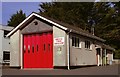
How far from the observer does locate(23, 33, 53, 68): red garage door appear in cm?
2527

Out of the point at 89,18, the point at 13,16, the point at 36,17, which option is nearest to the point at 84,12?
the point at 89,18

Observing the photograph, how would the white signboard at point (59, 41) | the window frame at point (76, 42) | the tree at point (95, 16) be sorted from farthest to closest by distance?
1. the tree at point (95, 16)
2. the window frame at point (76, 42)
3. the white signboard at point (59, 41)

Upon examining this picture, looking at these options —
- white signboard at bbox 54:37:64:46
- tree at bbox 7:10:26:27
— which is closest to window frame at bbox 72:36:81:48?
white signboard at bbox 54:37:64:46

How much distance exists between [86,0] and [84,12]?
448cm

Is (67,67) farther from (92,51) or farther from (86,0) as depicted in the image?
(86,0)

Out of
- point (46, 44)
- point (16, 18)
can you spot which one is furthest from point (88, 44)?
point (16, 18)

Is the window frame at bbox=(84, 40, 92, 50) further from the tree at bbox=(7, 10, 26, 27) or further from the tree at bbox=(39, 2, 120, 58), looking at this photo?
the tree at bbox=(7, 10, 26, 27)

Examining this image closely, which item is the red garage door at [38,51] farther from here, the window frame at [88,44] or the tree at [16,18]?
the tree at [16,18]

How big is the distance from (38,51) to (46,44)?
1.13 metres

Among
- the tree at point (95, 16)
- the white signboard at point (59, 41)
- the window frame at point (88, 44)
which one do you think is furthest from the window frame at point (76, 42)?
the tree at point (95, 16)

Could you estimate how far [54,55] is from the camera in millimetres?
24609

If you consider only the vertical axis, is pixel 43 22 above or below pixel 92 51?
above

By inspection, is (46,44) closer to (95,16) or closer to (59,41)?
(59,41)

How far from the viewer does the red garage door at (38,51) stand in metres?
25.3
